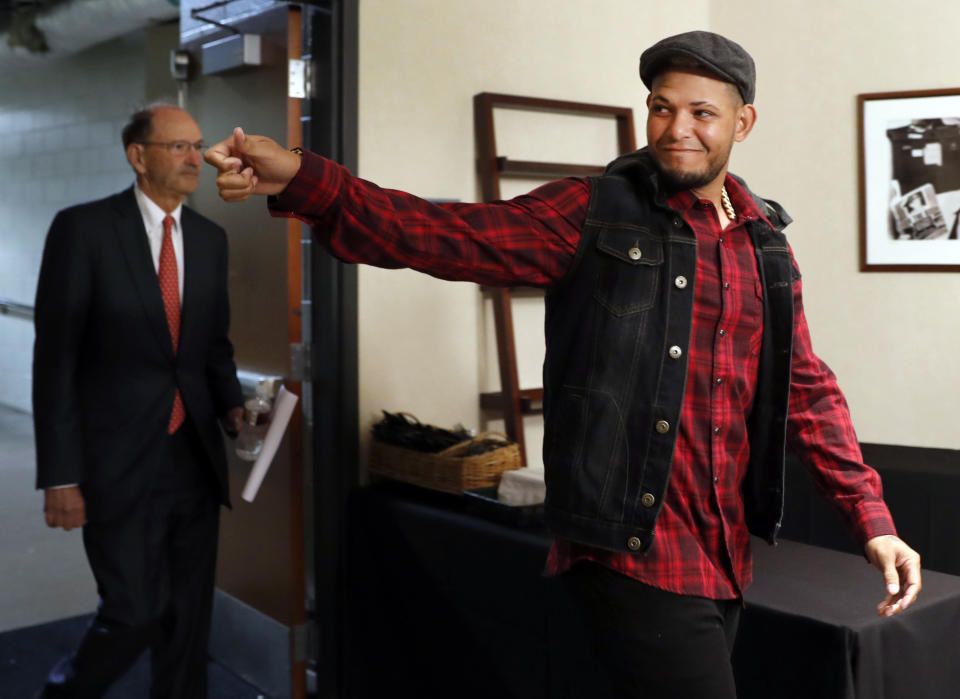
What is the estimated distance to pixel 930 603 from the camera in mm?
2074

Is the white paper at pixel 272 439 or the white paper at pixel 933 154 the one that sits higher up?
the white paper at pixel 933 154

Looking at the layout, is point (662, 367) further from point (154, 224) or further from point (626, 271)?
point (154, 224)

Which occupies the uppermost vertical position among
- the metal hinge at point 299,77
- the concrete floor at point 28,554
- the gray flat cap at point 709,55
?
the metal hinge at point 299,77

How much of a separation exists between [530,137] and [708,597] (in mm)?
2339

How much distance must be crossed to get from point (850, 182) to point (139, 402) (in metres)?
2.73

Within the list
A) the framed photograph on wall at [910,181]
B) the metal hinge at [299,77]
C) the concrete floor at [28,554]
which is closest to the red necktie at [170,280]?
the metal hinge at [299,77]

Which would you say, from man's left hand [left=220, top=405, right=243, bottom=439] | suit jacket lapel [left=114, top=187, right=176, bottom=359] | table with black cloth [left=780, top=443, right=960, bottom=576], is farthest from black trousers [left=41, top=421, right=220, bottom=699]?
table with black cloth [left=780, top=443, right=960, bottom=576]

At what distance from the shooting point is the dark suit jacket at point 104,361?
2.64m

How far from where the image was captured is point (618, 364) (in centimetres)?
152

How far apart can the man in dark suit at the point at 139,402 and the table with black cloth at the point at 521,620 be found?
51cm

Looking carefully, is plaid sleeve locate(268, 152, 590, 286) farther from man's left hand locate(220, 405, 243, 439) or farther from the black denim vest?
man's left hand locate(220, 405, 243, 439)

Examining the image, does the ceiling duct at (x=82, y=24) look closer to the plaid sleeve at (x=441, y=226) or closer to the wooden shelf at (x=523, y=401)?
the wooden shelf at (x=523, y=401)

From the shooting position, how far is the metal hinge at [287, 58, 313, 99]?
3.07 m

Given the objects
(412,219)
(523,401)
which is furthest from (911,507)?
(412,219)
